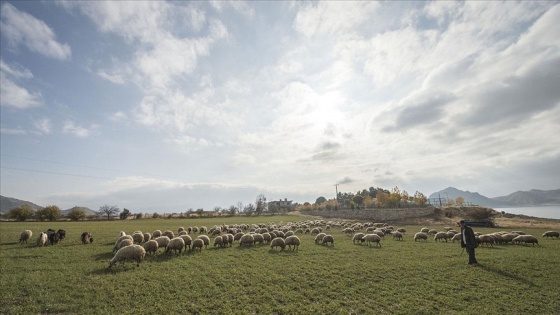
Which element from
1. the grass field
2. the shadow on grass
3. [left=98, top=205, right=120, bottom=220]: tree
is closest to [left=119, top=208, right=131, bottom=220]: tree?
[left=98, top=205, right=120, bottom=220]: tree

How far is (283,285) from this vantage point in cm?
1373

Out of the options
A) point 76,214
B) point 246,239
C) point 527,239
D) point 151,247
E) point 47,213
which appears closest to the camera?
point 151,247

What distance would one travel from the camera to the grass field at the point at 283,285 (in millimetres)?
11172

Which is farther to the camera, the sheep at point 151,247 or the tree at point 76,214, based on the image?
the tree at point 76,214

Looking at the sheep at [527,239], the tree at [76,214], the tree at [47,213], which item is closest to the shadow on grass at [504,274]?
the sheep at [527,239]

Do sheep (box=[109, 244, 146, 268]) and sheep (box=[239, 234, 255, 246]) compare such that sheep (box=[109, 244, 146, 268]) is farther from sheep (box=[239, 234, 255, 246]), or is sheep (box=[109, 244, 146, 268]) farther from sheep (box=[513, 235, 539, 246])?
sheep (box=[513, 235, 539, 246])

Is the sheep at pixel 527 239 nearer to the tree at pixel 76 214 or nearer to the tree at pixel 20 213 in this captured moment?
the tree at pixel 76 214

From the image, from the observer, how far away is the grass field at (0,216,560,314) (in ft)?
36.7

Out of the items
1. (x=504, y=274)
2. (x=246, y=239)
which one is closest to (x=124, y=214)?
(x=246, y=239)

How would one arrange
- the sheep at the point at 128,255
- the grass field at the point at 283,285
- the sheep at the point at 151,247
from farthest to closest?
1. the sheep at the point at 151,247
2. the sheep at the point at 128,255
3. the grass field at the point at 283,285

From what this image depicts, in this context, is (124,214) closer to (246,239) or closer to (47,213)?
(47,213)

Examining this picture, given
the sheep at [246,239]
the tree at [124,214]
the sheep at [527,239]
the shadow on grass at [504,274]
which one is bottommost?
the shadow on grass at [504,274]

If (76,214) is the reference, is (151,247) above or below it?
below

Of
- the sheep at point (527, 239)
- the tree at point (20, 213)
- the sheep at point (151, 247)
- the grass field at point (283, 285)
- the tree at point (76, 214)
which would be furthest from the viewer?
the tree at point (76, 214)
